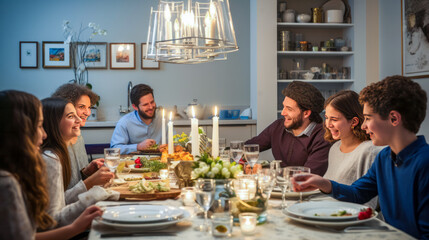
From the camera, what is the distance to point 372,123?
171 cm

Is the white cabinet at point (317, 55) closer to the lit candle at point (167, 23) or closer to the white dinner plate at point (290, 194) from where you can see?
the lit candle at point (167, 23)

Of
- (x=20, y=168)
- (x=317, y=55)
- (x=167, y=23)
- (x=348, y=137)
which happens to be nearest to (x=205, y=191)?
(x=20, y=168)

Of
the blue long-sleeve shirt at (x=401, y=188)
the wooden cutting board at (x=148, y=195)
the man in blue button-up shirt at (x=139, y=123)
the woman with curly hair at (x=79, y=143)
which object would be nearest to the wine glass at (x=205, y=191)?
the wooden cutting board at (x=148, y=195)

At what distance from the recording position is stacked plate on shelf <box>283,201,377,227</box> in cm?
137

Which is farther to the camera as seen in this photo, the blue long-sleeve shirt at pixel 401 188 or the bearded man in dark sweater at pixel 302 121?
the bearded man in dark sweater at pixel 302 121

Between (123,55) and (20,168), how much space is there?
4.67 metres

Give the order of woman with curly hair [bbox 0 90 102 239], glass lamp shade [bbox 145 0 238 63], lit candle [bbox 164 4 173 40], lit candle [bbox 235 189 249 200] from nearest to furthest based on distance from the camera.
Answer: woman with curly hair [bbox 0 90 102 239], lit candle [bbox 235 189 249 200], glass lamp shade [bbox 145 0 238 63], lit candle [bbox 164 4 173 40]

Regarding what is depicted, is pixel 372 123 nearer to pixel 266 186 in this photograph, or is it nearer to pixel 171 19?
pixel 266 186

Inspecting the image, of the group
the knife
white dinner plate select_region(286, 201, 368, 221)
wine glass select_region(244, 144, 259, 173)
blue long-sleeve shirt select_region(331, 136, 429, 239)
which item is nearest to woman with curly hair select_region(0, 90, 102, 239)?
the knife

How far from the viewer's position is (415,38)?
4391 mm

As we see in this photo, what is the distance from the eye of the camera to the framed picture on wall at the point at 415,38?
4.22 metres

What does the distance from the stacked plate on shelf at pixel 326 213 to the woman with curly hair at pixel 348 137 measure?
598 mm

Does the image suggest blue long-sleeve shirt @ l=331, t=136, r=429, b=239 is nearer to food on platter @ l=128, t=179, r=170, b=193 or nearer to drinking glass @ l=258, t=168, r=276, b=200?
drinking glass @ l=258, t=168, r=276, b=200

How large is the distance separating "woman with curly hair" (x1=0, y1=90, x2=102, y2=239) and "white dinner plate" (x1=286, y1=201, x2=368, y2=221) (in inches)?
31.0
